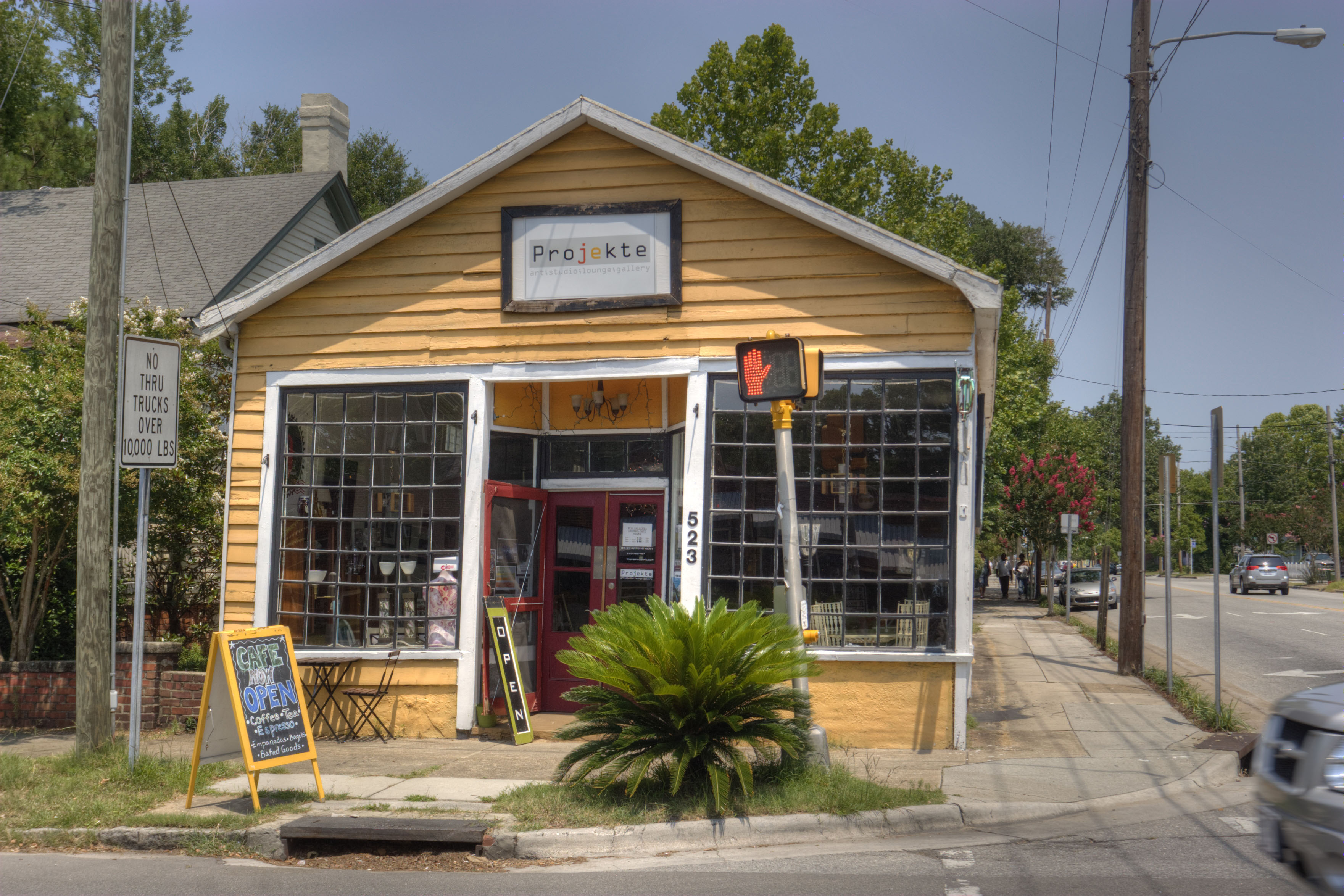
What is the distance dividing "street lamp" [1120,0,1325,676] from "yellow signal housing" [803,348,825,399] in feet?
29.9

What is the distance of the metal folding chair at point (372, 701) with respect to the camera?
9.80 meters

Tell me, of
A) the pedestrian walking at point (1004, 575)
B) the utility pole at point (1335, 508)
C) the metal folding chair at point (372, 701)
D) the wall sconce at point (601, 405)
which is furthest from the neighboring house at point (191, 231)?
the utility pole at point (1335, 508)

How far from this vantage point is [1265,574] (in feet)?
134

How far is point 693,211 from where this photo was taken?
9.78 m

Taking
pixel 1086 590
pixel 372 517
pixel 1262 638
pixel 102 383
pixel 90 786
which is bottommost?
pixel 1086 590

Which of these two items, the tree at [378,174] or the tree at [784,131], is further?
the tree at [378,174]

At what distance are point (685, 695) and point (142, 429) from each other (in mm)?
4746

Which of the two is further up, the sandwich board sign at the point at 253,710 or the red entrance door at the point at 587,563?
the red entrance door at the point at 587,563

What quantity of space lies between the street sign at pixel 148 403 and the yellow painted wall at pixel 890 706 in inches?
226

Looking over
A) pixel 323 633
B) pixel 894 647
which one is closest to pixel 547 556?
pixel 323 633

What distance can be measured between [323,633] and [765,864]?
5688 millimetres

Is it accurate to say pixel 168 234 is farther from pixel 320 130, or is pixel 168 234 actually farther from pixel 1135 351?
pixel 1135 351

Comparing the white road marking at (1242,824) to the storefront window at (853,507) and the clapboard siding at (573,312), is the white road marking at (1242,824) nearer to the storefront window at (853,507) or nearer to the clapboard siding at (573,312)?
the storefront window at (853,507)

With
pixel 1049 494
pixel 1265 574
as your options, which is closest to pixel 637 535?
pixel 1049 494
